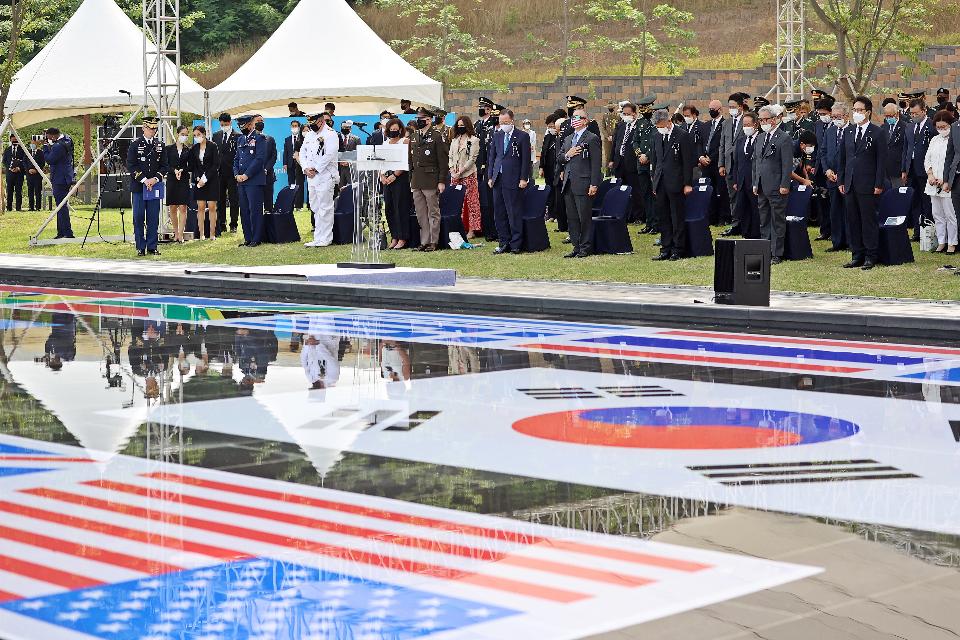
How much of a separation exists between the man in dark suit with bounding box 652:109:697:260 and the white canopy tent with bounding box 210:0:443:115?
1079 cm

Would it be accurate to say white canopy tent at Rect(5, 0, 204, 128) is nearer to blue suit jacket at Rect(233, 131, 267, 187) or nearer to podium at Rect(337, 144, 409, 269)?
blue suit jacket at Rect(233, 131, 267, 187)

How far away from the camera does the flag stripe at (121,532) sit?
6.50 meters

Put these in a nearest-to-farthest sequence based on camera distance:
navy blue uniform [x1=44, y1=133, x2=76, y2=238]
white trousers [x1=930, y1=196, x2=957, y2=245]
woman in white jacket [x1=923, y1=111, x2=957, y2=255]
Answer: woman in white jacket [x1=923, y1=111, x2=957, y2=255] → white trousers [x1=930, y1=196, x2=957, y2=245] → navy blue uniform [x1=44, y1=133, x2=76, y2=238]

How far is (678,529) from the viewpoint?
6.90 metres

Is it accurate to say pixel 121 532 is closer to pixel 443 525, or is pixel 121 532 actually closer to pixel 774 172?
pixel 443 525

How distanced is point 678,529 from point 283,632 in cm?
219

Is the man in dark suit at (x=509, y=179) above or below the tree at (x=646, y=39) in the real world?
below

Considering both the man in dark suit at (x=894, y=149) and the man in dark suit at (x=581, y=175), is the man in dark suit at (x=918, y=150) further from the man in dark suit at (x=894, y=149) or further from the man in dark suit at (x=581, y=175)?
the man in dark suit at (x=581, y=175)

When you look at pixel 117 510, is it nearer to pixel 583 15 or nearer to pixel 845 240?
pixel 845 240

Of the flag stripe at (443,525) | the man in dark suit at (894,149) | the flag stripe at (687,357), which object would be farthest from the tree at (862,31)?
the flag stripe at (443,525)

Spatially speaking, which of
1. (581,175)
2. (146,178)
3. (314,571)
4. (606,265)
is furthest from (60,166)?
(314,571)

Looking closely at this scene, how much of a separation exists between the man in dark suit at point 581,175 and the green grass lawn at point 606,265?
51 cm

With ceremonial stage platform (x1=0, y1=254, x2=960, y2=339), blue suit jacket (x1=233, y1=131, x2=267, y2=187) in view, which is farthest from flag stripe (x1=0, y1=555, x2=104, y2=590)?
blue suit jacket (x1=233, y1=131, x2=267, y2=187)

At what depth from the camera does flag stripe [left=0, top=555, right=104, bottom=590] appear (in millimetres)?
6031
